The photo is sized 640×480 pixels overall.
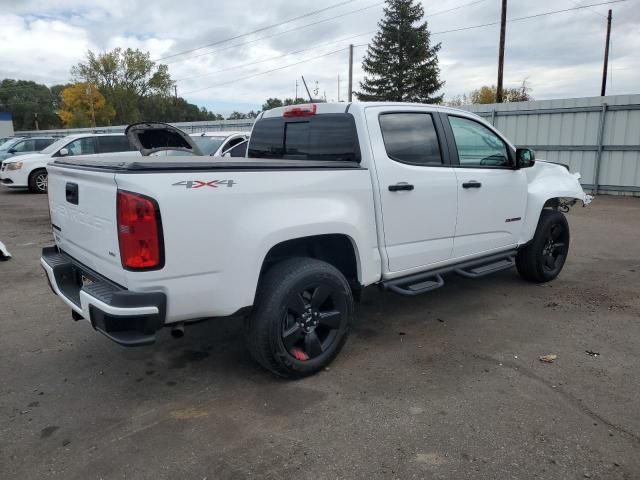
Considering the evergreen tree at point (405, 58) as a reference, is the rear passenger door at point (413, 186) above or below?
below

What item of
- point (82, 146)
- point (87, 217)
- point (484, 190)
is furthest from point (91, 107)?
point (87, 217)

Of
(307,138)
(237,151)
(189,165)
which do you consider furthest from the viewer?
(237,151)

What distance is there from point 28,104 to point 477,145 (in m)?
95.4

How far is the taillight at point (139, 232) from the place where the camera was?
8.81 feet

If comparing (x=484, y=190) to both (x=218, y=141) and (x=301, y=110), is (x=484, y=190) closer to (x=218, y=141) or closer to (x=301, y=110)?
(x=301, y=110)

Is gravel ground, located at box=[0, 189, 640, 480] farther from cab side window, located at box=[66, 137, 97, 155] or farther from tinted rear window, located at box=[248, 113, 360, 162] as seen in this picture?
cab side window, located at box=[66, 137, 97, 155]

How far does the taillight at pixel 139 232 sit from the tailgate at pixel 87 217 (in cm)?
9

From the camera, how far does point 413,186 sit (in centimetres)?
395

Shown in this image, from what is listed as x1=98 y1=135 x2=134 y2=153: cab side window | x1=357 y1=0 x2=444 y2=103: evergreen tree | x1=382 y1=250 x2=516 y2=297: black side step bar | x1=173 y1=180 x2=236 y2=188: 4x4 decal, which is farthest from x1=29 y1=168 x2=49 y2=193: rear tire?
x1=357 y1=0 x2=444 y2=103: evergreen tree

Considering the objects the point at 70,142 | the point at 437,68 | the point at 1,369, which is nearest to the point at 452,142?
the point at 1,369

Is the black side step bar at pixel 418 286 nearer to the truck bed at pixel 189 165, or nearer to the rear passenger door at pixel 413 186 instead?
the rear passenger door at pixel 413 186

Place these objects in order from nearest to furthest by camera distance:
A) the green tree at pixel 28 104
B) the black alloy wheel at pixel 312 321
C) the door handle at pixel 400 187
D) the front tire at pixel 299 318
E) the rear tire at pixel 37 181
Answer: the front tire at pixel 299 318
the black alloy wheel at pixel 312 321
the door handle at pixel 400 187
the rear tire at pixel 37 181
the green tree at pixel 28 104

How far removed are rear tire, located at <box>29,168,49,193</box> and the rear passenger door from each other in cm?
1413

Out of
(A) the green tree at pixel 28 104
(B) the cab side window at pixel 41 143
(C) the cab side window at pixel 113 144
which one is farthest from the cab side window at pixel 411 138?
(A) the green tree at pixel 28 104
